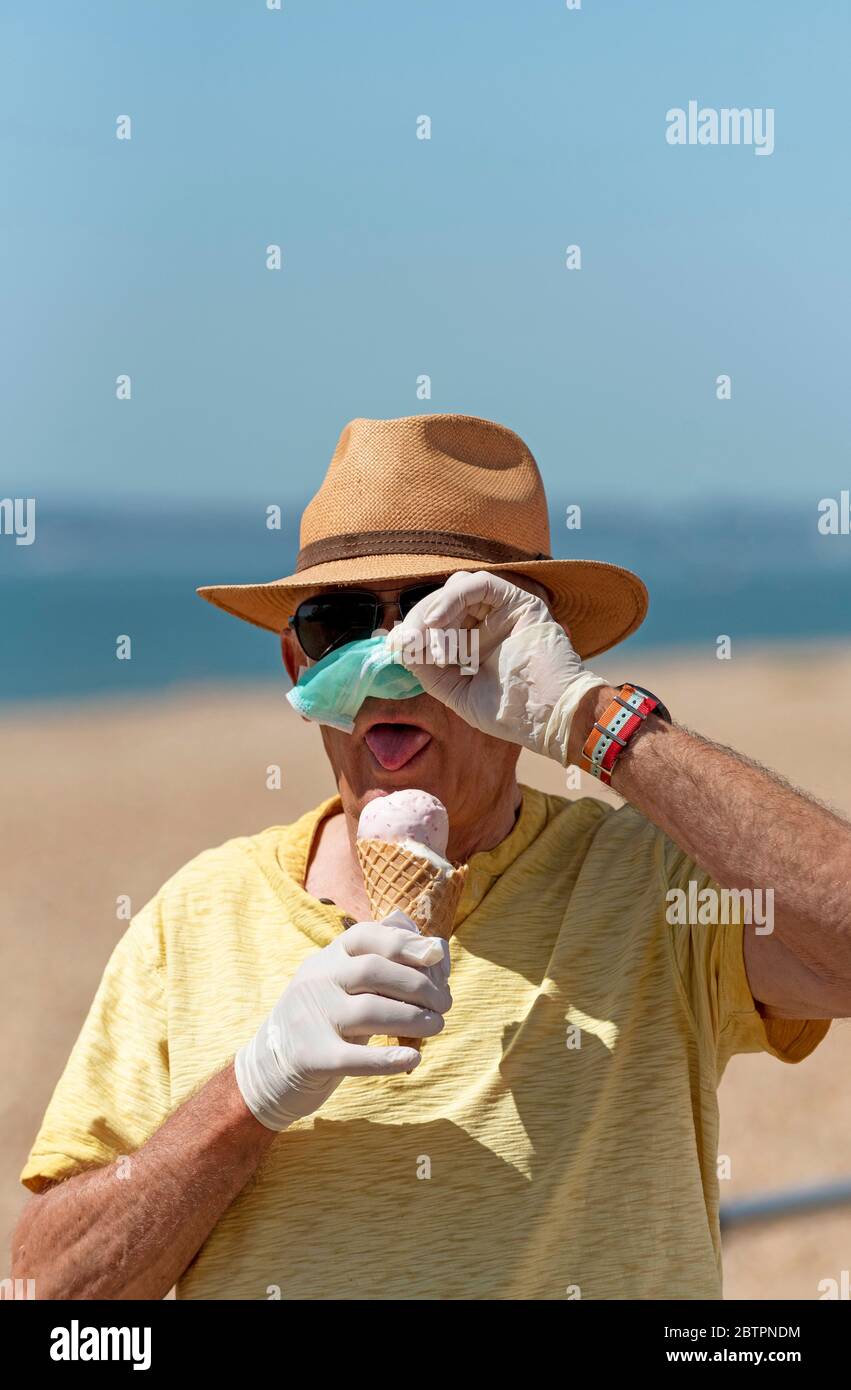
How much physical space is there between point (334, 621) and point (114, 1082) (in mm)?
1065

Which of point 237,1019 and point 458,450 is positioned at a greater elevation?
point 458,450

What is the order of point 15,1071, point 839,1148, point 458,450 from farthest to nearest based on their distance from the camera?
point 15,1071
point 839,1148
point 458,450

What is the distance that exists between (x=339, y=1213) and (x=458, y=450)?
5.54 ft

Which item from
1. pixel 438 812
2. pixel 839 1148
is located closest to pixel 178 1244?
pixel 438 812

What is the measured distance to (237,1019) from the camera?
3.23m

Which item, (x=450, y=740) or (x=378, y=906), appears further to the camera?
(x=450, y=740)

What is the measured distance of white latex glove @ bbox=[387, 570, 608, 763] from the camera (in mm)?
3119

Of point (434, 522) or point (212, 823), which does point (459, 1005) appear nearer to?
point (434, 522)

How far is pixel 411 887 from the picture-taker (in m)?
3.06

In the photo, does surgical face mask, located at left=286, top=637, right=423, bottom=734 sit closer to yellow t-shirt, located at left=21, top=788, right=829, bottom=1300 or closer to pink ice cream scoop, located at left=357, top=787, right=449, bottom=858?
pink ice cream scoop, located at left=357, top=787, right=449, bottom=858

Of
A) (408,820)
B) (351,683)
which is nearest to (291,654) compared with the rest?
(351,683)

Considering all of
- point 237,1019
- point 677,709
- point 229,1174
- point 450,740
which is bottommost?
point 229,1174

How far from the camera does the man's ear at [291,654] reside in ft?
11.9
